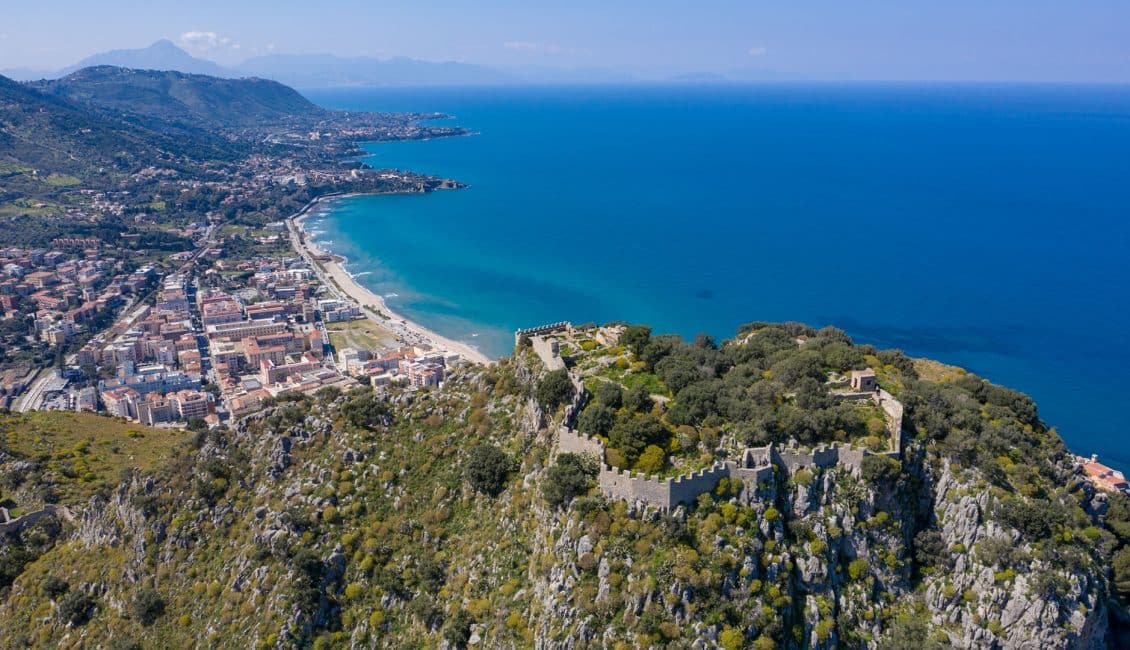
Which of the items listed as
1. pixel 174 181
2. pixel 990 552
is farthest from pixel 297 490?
pixel 174 181

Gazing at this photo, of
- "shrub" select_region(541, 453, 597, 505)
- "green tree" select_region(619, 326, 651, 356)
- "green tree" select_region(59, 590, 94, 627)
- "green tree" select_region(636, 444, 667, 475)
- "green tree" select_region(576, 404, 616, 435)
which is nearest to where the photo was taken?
"green tree" select_region(636, 444, 667, 475)

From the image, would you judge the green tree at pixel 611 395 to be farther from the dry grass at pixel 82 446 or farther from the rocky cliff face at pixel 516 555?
the dry grass at pixel 82 446

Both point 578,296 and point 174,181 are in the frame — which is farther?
point 174,181

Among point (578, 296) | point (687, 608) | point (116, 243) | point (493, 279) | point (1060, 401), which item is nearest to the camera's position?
point (687, 608)

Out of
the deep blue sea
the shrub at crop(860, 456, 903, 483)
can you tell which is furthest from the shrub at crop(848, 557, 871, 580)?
the deep blue sea

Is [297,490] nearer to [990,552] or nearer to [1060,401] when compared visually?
[990,552]

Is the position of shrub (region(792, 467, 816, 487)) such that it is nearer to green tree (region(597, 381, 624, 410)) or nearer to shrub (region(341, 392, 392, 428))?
green tree (region(597, 381, 624, 410))

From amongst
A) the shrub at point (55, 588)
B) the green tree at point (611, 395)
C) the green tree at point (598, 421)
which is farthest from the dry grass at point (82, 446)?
the green tree at point (611, 395)
